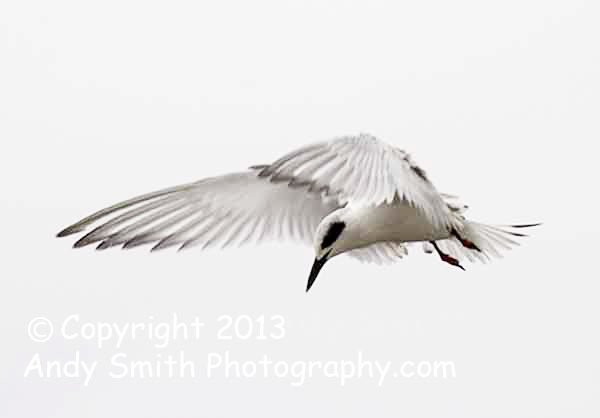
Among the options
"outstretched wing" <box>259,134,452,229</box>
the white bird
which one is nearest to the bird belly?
the white bird

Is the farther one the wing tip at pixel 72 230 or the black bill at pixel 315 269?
the black bill at pixel 315 269

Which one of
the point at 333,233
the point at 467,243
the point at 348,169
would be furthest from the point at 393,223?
the point at 348,169

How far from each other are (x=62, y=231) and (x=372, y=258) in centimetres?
315

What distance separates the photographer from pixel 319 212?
32.4 ft

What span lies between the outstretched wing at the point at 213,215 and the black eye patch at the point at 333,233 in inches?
11.8

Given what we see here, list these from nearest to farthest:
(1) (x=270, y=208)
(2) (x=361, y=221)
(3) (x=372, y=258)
Result: (2) (x=361, y=221) → (1) (x=270, y=208) → (3) (x=372, y=258)

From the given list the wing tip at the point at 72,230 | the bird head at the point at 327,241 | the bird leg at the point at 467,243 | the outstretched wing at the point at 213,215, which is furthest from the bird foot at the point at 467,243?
the wing tip at the point at 72,230

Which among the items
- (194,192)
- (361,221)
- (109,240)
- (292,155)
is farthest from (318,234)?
(292,155)

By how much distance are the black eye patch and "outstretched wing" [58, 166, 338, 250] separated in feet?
0.98

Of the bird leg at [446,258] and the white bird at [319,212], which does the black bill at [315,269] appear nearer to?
the white bird at [319,212]

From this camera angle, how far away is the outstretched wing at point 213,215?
27.4 ft

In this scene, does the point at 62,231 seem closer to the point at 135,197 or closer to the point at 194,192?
the point at 135,197

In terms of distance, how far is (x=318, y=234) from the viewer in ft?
29.2

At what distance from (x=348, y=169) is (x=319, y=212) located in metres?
3.02
